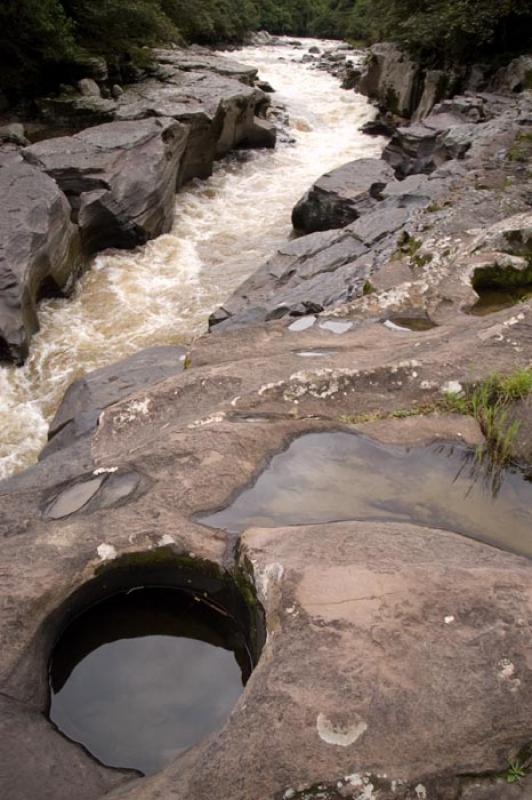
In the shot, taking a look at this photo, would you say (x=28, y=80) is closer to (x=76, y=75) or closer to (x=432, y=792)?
(x=76, y=75)

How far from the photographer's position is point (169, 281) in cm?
1178

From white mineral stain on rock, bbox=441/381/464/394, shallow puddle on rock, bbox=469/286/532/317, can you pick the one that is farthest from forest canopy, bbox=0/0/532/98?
white mineral stain on rock, bbox=441/381/464/394

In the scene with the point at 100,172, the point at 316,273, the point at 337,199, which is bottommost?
the point at 316,273

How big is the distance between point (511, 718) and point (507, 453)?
7.09 feet

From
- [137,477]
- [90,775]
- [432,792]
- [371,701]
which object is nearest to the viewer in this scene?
[432,792]

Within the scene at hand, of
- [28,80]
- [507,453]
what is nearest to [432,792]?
[507,453]

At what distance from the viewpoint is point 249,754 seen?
237cm

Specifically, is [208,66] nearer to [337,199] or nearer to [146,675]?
[337,199]

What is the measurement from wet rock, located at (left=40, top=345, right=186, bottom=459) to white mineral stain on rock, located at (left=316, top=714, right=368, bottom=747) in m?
4.11

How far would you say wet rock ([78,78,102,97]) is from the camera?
18391mm

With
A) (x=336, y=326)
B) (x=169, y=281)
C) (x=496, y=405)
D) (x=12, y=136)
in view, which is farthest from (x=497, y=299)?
(x=12, y=136)

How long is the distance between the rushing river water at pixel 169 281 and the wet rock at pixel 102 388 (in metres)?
1.12

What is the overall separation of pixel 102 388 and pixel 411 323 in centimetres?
350

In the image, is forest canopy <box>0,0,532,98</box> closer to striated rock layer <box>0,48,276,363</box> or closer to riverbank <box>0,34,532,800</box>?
striated rock layer <box>0,48,276,363</box>
